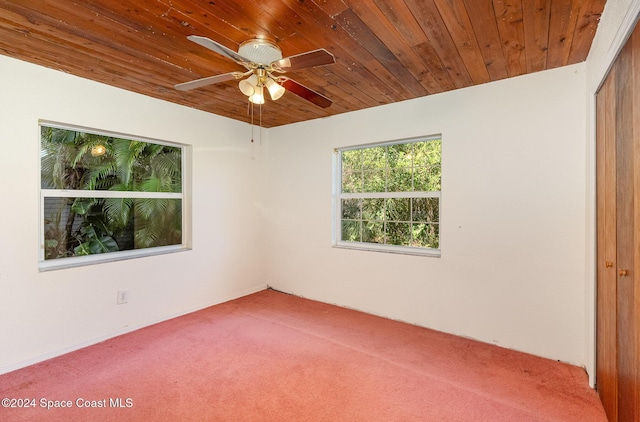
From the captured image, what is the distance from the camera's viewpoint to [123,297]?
2.91 m

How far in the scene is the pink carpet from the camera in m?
1.84

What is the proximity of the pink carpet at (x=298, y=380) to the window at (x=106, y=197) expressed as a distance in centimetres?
86

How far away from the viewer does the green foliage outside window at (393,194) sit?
3156mm

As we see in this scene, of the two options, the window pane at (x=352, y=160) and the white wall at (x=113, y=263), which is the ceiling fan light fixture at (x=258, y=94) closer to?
the white wall at (x=113, y=263)

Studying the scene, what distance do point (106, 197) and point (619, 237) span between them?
376cm

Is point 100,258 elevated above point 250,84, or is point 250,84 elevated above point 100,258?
point 250,84

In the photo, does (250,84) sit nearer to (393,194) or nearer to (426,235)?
(393,194)

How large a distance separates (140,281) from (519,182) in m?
3.56

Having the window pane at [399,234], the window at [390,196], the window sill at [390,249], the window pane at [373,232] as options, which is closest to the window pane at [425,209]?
the window at [390,196]

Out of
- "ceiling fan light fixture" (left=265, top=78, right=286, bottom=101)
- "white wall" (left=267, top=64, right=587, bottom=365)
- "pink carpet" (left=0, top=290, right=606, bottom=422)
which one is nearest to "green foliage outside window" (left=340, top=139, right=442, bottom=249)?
"white wall" (left=267, top=64, right=587, bottom=365)

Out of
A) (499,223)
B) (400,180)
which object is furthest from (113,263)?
(499,223)

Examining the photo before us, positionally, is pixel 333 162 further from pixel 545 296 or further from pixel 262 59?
pixel 545 296

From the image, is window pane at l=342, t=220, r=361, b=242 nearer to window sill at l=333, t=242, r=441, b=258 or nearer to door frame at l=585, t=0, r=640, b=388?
window sill at l=333, t=242, r=441, b=258

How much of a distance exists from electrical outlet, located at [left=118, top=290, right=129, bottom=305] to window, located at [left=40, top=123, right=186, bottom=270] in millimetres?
327
